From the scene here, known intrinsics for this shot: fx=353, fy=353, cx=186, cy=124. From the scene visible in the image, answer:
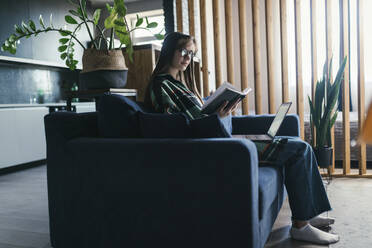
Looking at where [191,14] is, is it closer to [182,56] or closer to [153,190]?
[182,56]

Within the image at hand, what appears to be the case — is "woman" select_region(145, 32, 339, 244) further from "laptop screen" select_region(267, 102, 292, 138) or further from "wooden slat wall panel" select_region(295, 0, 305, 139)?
"wooden slat wall panel" select_region(295, 0, 305, 139)

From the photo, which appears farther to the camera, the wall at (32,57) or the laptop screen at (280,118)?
the wall at (32,57)

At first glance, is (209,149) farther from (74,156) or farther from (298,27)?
(298,27)

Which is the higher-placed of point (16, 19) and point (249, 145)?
point (16, 19)

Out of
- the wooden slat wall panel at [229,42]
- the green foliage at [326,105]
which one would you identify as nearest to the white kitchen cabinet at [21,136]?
the wooden slat wall panel at [229,42]

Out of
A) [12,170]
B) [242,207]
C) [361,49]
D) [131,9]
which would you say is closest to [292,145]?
[242,207]

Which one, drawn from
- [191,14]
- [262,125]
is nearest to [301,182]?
[262,125]

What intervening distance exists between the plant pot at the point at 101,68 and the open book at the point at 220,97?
0.66 meters

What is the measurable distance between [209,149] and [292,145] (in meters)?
0.66

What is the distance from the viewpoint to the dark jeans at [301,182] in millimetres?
1742

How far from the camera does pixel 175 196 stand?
1.39m

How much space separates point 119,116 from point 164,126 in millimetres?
232

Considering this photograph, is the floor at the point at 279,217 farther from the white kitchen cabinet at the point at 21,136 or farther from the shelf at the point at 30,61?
the shelf at the point at 30,61

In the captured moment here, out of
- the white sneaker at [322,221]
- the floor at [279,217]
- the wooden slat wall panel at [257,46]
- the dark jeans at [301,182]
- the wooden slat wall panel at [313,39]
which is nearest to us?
Result: the dark jeans at [301,182]
